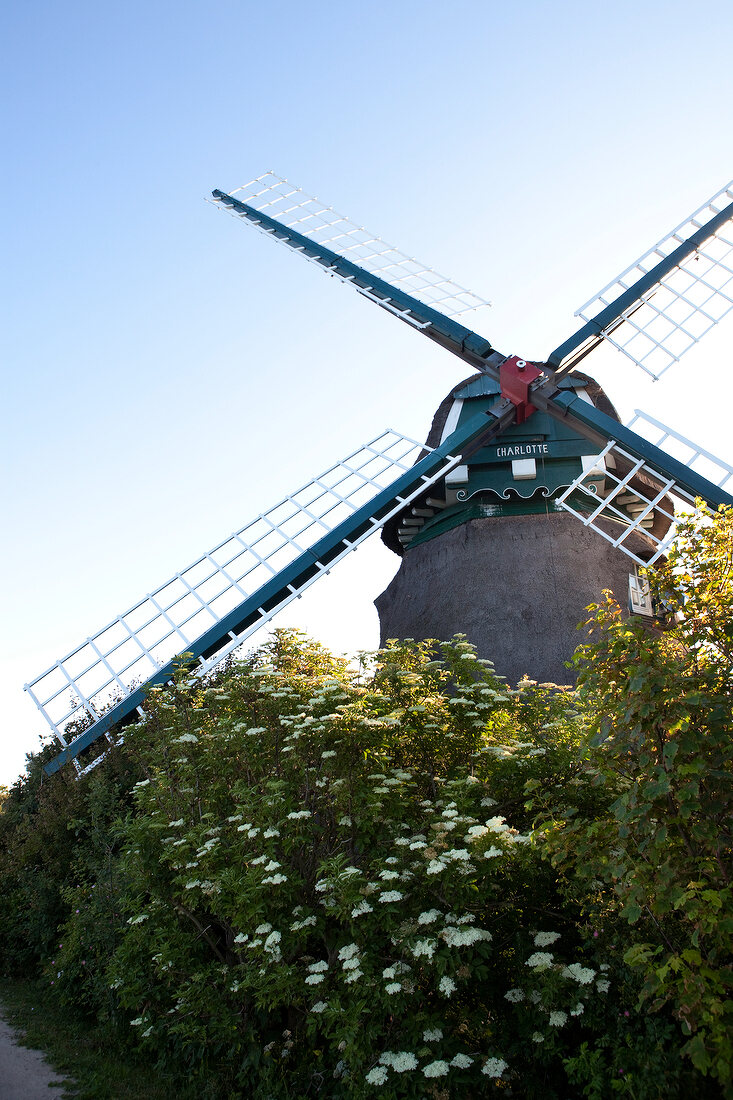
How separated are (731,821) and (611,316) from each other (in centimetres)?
859

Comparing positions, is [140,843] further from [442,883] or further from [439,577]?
[439,577]

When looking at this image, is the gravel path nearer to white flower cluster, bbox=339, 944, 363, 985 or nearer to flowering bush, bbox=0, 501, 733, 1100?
flowering bush, bbox=0, 501, 733, 1100

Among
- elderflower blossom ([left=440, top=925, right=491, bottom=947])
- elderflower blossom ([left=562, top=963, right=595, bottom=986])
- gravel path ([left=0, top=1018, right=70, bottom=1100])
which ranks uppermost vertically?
gravel path ([left=0, top=1018, right=70, bottom=1100])

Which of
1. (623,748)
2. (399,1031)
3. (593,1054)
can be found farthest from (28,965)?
(623,748)

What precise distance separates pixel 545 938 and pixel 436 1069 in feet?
2.80

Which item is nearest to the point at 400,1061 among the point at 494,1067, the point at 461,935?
the point at 494,1067

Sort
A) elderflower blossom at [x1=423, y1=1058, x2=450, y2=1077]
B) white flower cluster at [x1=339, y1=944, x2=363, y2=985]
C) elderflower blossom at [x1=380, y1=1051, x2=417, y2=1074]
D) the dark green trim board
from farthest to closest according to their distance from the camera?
the dark green trim board, white flower cluster at [x1=339, y1=944, x2=363, y2=985], elderflower blossom at [x1=380, y1=1051, x2=417, y2=1074], elderflower blossom at [x1=423, y1=1058, x2=450, y2=1077]

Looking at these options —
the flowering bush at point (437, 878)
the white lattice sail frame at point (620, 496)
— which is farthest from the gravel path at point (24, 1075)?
the white lattice sail frame at point (620, 496)

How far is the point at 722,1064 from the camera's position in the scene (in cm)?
292

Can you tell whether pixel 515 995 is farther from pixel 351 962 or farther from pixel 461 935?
pixel 351 962

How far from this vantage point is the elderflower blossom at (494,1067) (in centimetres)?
363

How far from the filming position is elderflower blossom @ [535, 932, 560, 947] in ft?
13.1

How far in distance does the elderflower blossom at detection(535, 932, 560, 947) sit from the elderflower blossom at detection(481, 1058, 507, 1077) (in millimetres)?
571

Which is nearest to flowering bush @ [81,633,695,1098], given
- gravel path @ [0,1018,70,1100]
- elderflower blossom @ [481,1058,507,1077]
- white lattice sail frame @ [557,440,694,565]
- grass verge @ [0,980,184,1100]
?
elderflower blossom @ [481,1058,507,1077]
